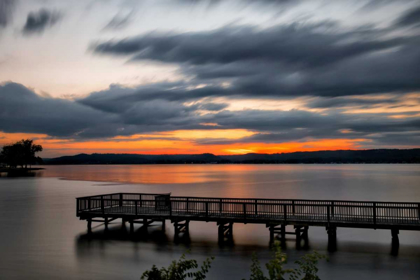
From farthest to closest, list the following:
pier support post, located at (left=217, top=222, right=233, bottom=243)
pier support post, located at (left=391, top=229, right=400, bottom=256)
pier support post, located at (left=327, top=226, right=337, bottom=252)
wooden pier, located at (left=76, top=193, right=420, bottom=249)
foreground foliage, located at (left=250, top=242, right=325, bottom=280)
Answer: pier support post, located at (left=217, top=222, right=233, bottom=243) < pier support post, located at (left=327, top=226, right=337, bottom=252) < pier support post, located at (left=391, top=229, right=400, bottom=256) < wooden pier, located at (left=76, top=193, right=420, bottom=249) < foreground foliage, located at (left=250, top=242, right=325, bottom=280)

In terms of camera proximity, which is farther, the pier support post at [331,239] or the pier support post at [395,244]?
the pier support post at [331,239]

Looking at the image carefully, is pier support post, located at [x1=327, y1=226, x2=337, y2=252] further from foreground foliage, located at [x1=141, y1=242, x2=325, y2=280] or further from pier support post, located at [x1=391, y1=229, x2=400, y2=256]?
foreground foliage, located at [x1=141, y1=242, x2=325, y2=280]

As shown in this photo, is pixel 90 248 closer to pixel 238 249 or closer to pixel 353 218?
pixel 238 249

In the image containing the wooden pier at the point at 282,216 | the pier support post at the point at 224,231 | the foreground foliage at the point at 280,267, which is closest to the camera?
the foreground foliage at the point at 280,267

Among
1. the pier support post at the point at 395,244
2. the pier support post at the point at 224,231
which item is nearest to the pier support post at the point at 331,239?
the pier support post at the point at 395,244

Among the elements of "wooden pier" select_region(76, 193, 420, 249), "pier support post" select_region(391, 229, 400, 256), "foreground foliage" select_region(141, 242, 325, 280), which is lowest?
"pier support post" select_region(391, 229, 400, 256)

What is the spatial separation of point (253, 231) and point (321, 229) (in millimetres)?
5520

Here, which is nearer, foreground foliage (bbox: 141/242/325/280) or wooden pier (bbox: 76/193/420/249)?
foreground foliage (bbox: 141/242/325/280)

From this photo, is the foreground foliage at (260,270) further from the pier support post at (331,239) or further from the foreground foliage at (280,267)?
the pier support post at (331,239)

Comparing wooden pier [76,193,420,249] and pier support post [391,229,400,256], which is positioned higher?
wooden pier [76,193,420,249]

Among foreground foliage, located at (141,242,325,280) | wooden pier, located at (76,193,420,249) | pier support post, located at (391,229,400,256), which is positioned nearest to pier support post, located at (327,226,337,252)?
wooden pier, located at (76,193,420,249)

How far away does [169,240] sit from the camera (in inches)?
1033

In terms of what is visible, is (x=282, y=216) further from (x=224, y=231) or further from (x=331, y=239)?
(x=224, y=231)

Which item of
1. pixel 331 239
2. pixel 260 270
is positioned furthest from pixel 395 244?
pixel 260 270
